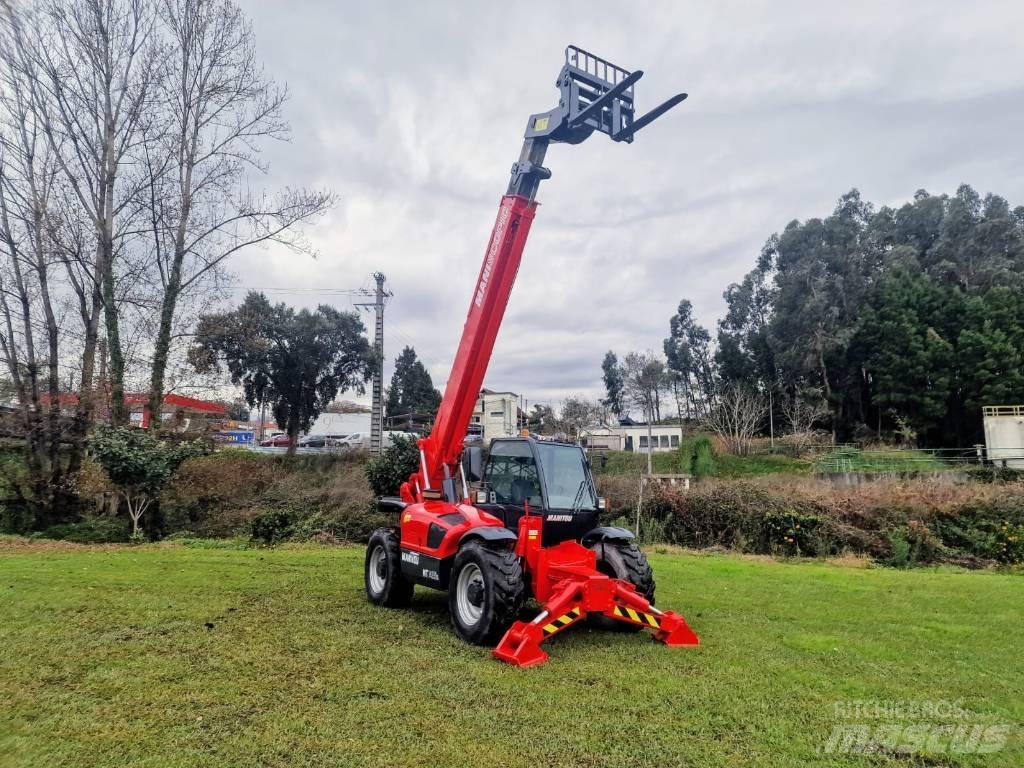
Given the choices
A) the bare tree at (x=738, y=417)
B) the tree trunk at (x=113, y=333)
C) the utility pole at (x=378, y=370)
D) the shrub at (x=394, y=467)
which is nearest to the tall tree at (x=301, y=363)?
the utility pole at (x=378, y=370)

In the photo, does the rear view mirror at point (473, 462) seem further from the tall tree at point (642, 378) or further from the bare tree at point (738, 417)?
the tall tree at point (642, 378)

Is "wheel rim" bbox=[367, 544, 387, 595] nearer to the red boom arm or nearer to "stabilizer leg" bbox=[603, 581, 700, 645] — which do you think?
the red boom arm

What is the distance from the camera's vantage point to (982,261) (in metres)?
41.8

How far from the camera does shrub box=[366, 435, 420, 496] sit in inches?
663

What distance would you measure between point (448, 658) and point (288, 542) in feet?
36.2

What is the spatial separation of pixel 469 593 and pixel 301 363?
29251 millimetres

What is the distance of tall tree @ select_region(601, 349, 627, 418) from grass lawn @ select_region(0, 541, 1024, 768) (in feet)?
171

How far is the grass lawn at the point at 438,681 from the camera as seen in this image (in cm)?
346

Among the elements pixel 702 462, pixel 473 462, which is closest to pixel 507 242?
pixel 473 462

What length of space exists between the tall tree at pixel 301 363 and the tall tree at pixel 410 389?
22.7 m

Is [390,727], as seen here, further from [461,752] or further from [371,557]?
[371,557]

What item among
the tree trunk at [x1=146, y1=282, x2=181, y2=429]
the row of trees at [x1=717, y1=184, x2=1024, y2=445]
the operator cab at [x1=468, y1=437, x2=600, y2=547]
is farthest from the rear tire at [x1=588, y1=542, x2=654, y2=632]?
the row of trees at [x1=717, y1=184, x2=1024, y2=445]

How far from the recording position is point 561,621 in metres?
5.29

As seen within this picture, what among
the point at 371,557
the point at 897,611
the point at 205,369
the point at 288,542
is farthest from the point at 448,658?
the point at 205,369
